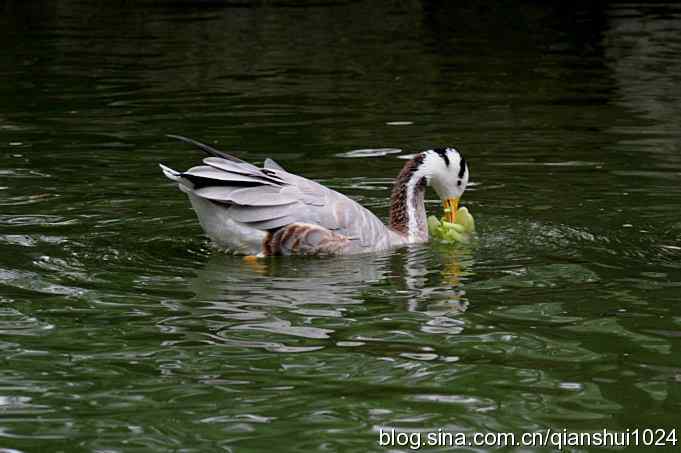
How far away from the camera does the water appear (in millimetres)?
5945

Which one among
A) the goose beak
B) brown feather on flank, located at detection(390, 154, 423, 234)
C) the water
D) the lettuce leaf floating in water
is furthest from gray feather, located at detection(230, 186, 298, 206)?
the goose beak

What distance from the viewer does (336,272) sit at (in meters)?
8.68

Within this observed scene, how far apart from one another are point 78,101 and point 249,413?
11.4 metres

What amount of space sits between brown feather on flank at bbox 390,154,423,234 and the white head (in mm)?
59

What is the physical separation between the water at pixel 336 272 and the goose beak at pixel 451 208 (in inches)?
11.4

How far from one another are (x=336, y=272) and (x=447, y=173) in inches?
61.6

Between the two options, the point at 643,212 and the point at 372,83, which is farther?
the point at 372,83

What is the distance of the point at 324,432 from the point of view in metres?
5.67

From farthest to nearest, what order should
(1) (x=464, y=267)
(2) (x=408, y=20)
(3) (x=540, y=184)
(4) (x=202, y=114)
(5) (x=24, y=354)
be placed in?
(2) (x=408, y=20), (4) (x=202, y=114), (3) (x=540, y=184), (1) (x=464, y=267), (5) (x=24, y=354)

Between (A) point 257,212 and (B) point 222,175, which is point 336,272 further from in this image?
(B) point 222,175

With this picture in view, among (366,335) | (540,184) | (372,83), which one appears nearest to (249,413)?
(366,335)

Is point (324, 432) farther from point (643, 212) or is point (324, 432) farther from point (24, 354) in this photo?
point (643, 212)

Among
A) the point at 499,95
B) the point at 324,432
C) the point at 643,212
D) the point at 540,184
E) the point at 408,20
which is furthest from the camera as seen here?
the point at 408,20

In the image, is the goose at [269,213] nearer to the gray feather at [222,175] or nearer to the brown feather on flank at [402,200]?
the gray feather at [222,175]
